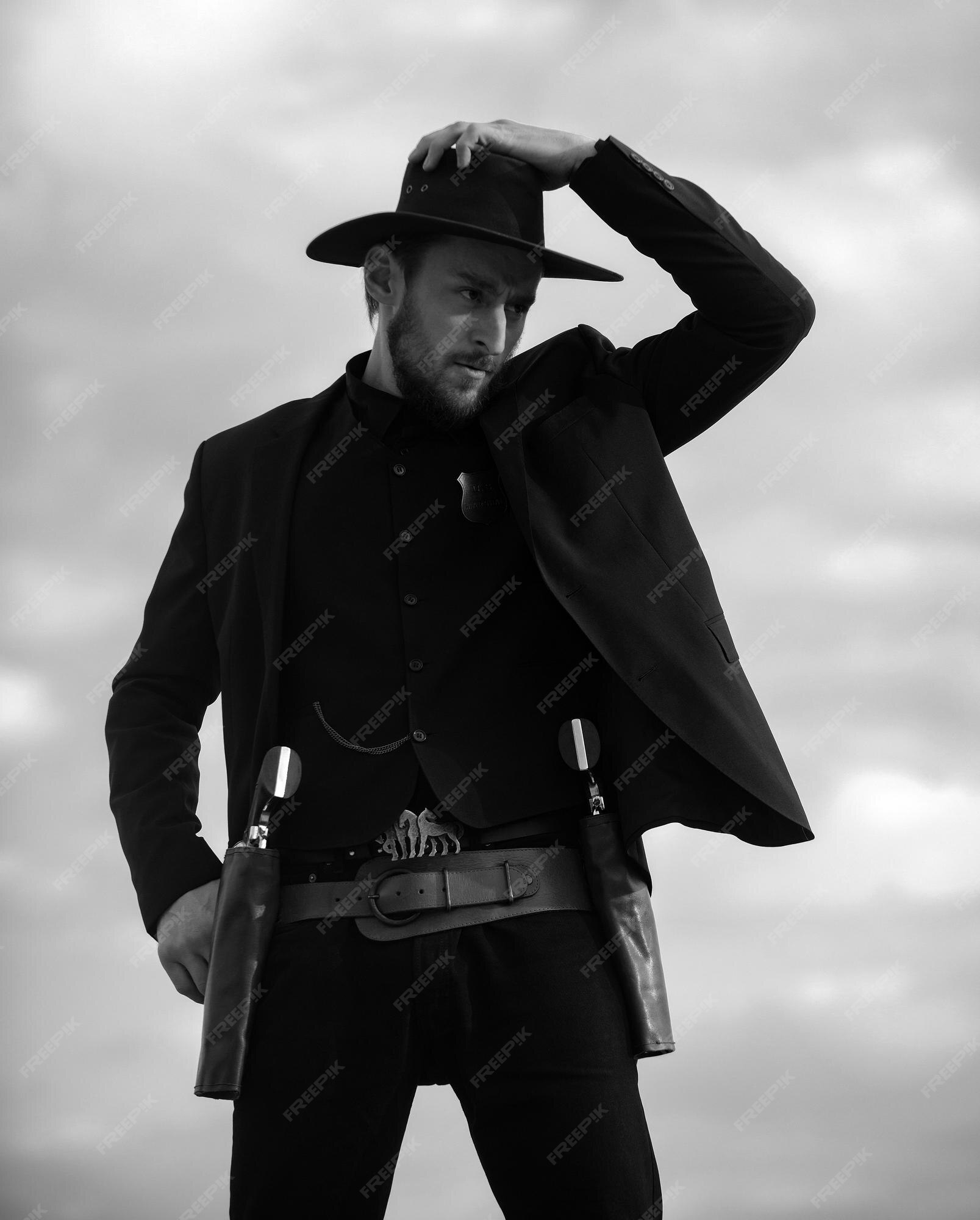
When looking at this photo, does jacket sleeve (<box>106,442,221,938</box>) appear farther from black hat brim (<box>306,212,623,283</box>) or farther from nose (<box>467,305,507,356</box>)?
nose (<box>467,305,507,356</box>)

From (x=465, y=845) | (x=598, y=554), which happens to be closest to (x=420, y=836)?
(x=465, y=845)

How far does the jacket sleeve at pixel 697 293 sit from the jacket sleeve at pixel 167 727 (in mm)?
939

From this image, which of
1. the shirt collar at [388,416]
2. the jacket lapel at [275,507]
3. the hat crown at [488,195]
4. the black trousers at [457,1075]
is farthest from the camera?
the shirt collar at [388,416]

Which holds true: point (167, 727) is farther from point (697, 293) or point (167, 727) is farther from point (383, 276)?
point (697, 293)

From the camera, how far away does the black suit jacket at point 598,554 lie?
7.88ft

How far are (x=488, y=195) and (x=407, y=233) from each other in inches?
8.8

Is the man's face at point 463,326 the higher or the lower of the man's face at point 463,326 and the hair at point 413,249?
the lower

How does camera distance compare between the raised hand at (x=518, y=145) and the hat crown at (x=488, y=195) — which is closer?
the raised hand at (x=518, y=145)

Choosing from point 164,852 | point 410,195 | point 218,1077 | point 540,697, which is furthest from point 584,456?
point 218,1077

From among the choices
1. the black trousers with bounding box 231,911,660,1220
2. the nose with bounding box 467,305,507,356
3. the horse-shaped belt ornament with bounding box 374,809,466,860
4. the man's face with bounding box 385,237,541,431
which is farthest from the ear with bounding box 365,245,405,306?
the black trousers with bounding box 231,911,660,1220

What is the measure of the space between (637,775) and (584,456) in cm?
62

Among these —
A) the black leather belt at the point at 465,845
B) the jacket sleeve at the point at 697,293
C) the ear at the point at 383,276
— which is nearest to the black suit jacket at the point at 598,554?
the jacket sleeve at the point at 697,293

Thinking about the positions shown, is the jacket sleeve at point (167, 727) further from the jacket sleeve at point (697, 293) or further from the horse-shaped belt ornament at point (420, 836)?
the jacket sleeve at point (697, 293)

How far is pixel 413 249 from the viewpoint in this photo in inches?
112
